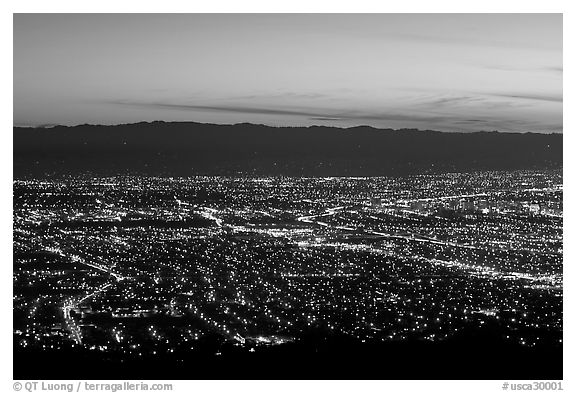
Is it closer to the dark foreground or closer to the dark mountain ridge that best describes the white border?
the dark foreground

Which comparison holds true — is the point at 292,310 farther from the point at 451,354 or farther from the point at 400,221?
the point at 400,221

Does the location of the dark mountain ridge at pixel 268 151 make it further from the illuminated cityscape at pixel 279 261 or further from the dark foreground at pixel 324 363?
the dark foreground at pixel 324 363

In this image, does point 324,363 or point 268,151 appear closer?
point 324,363

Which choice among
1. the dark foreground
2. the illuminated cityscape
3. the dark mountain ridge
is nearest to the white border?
the dark foreground
